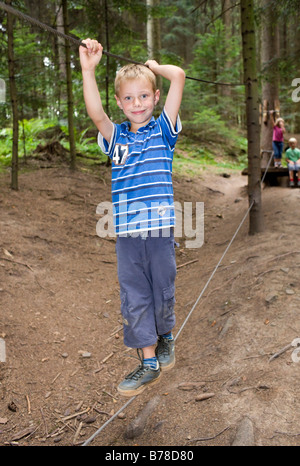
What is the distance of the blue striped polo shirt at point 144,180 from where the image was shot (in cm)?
234

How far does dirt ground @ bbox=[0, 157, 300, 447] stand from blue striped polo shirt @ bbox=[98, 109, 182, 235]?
1693mm

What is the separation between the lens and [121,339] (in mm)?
4957

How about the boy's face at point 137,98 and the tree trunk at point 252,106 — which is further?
the tree trunk at point 252,106

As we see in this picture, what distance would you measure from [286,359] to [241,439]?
0.95 m

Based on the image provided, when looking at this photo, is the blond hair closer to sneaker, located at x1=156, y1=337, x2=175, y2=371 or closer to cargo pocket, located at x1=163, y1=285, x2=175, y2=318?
cargo pocket, located at x1=163, y1=285, x2=175, y2=318

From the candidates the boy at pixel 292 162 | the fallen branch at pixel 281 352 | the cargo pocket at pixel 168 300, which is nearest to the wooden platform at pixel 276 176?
the boy at pixel 292 162

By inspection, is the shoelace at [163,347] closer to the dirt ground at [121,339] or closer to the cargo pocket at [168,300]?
the cargo pocket at [168,300]

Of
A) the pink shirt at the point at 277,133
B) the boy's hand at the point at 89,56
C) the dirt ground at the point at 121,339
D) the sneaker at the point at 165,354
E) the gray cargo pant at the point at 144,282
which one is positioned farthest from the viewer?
Answer: the pink shirt at the point at 277,133

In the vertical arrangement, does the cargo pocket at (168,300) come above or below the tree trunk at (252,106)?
below

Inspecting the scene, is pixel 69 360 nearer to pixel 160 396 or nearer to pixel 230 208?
pixel 160 396

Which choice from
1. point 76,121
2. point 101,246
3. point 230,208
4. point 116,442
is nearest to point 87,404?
point 116,442

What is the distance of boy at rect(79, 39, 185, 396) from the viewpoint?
7.67 feet

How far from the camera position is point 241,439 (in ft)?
9.21

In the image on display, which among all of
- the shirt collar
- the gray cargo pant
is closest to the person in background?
the shirt collar
